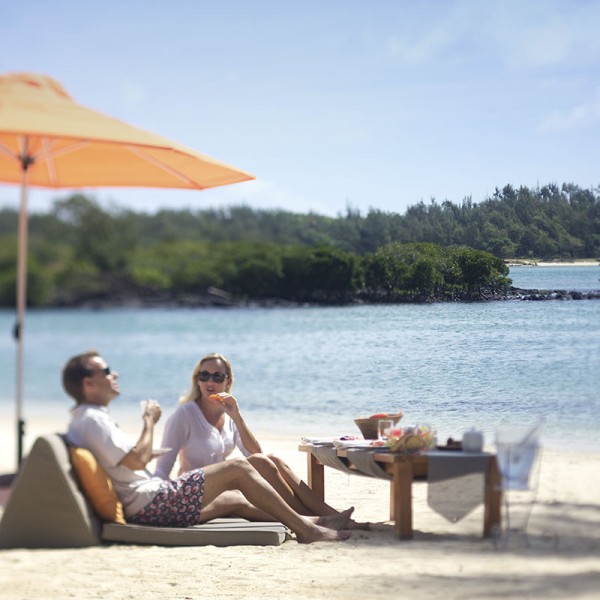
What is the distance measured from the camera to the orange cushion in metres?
3.87

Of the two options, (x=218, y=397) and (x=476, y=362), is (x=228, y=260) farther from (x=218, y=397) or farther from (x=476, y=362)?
(x=218, y=397)

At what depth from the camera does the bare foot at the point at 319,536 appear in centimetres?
425

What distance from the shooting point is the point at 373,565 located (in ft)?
13.1

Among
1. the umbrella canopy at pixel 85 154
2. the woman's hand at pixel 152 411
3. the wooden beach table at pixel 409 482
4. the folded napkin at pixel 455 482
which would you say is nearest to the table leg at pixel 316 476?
the wooden beach table at pixel 409 482

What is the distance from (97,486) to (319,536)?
97 centimetres

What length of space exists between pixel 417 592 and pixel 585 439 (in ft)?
4.28

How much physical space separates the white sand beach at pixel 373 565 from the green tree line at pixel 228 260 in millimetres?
1372

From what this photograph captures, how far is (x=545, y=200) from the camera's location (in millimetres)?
5039

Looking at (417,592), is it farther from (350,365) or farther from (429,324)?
(350,365)

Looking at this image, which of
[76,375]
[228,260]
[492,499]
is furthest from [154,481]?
[228,260]

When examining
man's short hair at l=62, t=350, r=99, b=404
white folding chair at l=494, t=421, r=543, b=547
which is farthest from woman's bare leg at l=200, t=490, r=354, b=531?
white folding chair at l=494, t=421, r=543, b=547

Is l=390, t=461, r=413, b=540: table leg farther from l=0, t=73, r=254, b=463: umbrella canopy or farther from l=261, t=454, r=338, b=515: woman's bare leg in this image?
→ l=0, t=73, r=254, b=463: umbrella canopy

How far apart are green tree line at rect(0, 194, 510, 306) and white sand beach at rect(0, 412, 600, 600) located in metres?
1.37

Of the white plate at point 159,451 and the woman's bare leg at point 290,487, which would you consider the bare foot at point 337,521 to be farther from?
the white plate at point 159,451
